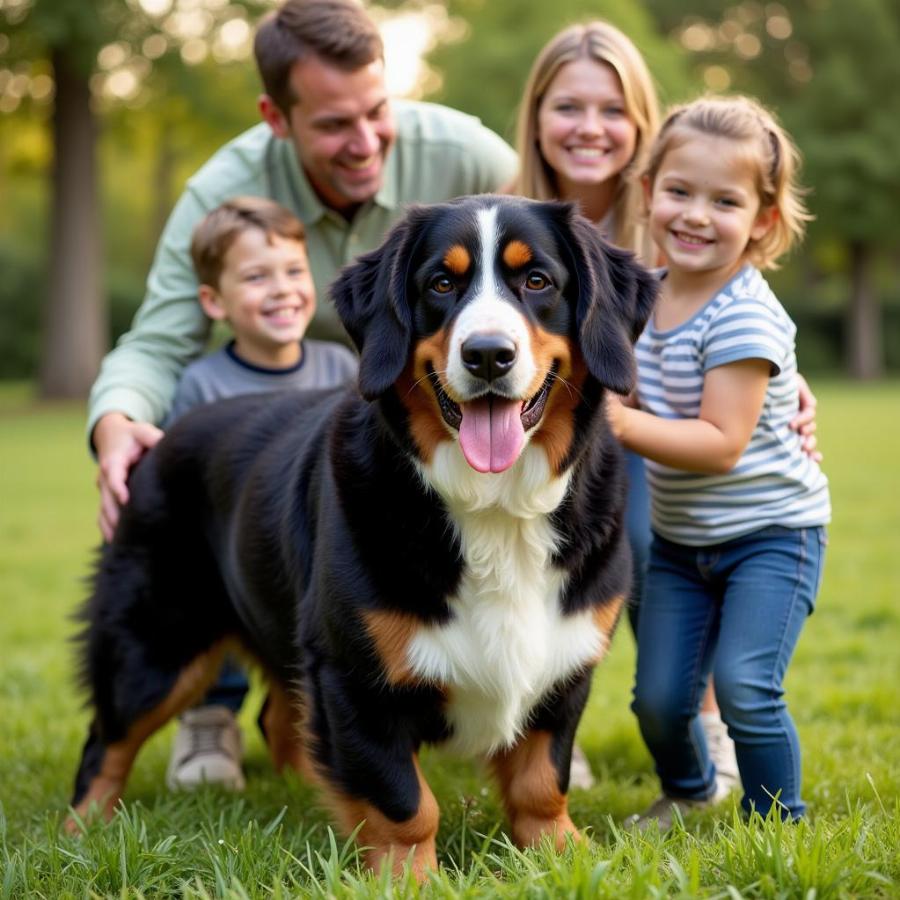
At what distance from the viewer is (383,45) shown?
490cm

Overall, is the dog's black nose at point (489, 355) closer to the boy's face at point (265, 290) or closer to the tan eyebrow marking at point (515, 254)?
the tan eyebrow marking at point (515, 254)

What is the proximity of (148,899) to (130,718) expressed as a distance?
4.53 feet

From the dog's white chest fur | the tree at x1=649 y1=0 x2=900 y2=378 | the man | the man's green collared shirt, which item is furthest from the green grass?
the tree at x1=649 y1=0 x2=900 y2=378

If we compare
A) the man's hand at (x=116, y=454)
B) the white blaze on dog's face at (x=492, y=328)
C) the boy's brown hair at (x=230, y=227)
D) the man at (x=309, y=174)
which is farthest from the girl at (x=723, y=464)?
the man's hand at (x=116, y=454)

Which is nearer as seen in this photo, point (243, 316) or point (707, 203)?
point (707, 203)

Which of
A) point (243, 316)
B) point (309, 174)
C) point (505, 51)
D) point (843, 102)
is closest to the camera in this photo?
point (243, 316)

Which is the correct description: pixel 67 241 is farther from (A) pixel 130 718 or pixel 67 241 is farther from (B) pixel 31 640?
(A) pixel 130 718

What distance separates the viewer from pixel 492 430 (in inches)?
121

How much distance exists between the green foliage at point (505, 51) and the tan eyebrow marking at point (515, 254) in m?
29.6

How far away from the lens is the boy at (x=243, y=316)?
480 cm

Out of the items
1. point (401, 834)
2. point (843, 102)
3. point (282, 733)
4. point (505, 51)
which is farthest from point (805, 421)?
point (843, 102)

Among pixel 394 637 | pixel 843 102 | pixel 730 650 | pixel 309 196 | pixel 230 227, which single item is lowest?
pixel 730 650

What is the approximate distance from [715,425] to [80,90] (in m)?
22.3

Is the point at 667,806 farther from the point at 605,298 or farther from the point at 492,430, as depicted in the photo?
the point at 605,298
